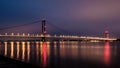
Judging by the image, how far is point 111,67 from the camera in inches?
555

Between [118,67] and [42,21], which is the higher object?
[42,21]

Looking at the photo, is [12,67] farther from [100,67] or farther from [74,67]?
[100,67]

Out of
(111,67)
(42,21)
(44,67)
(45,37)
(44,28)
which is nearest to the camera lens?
(44,67)

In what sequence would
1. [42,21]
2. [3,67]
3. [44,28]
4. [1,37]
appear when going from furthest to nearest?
[42,21]
[44,28]
[1,37]
[3,67]

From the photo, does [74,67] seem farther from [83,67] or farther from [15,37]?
[15,37]

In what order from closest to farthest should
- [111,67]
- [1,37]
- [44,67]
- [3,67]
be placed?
[3,67] → [44,67] → [111,67] → [1,37]

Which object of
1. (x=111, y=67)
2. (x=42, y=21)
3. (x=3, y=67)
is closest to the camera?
(x=3, y=67)

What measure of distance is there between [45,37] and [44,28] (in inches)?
333

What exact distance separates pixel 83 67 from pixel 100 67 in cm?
90

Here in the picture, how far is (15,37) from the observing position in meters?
51.9

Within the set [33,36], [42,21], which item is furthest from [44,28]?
[33,36]

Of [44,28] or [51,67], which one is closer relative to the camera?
[51,67]

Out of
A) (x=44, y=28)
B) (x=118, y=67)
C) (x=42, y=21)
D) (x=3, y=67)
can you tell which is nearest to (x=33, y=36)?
(x=44, y=28)

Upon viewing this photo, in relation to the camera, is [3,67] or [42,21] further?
[42,21]
